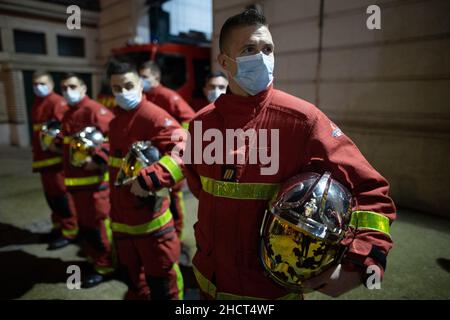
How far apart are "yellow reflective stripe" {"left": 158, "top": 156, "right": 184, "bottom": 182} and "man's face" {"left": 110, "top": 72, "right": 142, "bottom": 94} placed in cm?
77

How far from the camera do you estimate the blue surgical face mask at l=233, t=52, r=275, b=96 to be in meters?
1.41

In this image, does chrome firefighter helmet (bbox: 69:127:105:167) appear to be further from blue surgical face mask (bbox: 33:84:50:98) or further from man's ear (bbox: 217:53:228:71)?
man's ear (bbox: 217:53:228:71)

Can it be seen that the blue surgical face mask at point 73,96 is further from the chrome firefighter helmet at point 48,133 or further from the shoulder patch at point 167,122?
the shoulder patch at point 167,122

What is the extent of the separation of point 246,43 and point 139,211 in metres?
1.62

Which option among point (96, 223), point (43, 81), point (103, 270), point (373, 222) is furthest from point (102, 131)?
point (373, 222)

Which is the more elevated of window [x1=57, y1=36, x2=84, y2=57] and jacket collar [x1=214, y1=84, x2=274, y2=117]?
window [x1=57, y1=36, x2=84, y2=57]

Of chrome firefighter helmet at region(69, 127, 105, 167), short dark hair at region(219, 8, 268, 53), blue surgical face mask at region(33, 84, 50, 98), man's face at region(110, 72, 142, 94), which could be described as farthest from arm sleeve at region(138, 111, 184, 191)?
blue surgical face mask at region(33, 84, 50, 98)

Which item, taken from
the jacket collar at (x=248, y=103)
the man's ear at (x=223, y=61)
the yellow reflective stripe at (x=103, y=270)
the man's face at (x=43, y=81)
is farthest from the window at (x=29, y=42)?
the jacket collar at (x=248, y=103)

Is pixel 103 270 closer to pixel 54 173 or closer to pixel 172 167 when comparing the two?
pixel 54 173

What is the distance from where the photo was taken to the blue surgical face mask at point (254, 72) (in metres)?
1.41

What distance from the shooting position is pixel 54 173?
13.8 ft

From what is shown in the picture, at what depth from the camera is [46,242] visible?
13.5 feet

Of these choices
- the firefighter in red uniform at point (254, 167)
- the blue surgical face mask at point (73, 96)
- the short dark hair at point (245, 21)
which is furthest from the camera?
the blue surgical face mask at point (73, 96)

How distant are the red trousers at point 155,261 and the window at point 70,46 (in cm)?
1079
